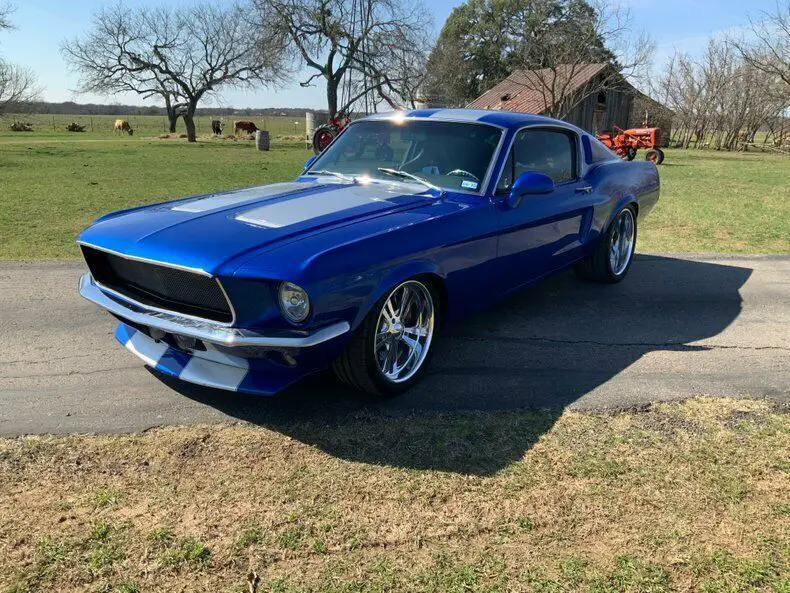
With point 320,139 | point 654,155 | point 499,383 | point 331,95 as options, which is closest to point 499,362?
point 499,383

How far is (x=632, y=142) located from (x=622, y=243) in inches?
801

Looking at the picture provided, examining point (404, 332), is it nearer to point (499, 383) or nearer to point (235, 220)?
point (499, 383)

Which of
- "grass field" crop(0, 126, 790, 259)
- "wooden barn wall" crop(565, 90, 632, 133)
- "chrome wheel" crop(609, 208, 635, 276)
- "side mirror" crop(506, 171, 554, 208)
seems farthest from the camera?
"wooden barn wall" crop(565, 90, 632, 133)

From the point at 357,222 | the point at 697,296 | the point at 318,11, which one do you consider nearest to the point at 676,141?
the point at 318,11

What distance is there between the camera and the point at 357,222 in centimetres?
315

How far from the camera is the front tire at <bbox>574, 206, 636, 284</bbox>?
5.43 metres

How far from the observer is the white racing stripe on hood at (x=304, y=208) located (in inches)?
123

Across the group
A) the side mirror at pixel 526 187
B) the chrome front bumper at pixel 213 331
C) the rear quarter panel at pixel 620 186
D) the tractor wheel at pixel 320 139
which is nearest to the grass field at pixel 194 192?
the rear quarter panel at pixel 620 186

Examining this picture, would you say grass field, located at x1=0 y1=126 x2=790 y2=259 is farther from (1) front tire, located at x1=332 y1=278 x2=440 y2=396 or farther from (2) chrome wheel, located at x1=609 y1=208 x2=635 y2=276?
(1) front tire, located at x1=332 y1=278 x2=440 y2=396

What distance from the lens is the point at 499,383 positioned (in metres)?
3.59

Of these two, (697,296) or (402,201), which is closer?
(402,201)

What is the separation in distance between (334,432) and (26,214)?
7.92 meters

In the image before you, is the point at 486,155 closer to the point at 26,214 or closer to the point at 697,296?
the point at 697,296

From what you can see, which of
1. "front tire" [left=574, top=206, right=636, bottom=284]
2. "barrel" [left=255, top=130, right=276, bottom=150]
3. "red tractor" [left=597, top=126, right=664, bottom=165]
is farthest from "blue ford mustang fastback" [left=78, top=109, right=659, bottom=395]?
"barrel" [left=255, top=130, right=276, bottom=150]
